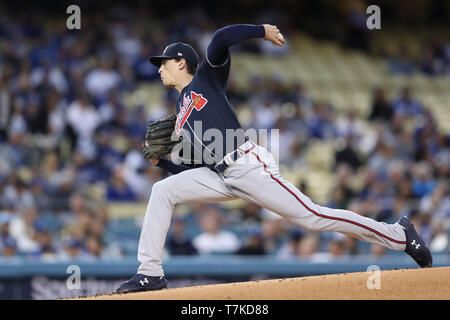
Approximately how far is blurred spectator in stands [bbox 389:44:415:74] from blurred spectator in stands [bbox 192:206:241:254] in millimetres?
6871

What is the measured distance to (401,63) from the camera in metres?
14.6

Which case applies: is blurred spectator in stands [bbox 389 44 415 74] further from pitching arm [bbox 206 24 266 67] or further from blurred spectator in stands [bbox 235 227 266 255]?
pitching arm [bbox 206 24 266 67]

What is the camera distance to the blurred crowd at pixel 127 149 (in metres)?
8.78

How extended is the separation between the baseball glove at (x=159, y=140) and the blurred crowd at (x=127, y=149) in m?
3.65

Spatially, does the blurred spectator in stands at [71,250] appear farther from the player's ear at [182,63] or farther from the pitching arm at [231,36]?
the pitching arm at [231,36]

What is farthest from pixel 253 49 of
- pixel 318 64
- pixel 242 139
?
pixel 242 139

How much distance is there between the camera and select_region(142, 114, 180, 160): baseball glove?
4938 millimetres

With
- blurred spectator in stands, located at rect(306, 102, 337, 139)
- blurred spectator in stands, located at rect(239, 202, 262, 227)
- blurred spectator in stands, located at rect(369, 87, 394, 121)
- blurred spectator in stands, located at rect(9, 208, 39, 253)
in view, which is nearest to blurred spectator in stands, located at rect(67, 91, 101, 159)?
blurred spectator in stands, located at rect(9, 208, 39, 253)

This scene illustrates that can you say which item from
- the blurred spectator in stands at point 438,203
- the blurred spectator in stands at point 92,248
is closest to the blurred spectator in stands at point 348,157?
the blurred spectator in stands at point 438,203

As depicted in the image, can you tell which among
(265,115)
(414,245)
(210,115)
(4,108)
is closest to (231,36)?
(210,115)

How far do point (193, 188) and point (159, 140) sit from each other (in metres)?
0.45
